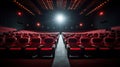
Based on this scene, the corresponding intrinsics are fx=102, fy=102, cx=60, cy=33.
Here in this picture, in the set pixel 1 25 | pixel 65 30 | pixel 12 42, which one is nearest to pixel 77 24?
pixel 65 30

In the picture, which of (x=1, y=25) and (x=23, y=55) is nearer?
(x=23, y=55)

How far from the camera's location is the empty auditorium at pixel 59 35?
3.95m

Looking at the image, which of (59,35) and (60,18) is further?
(60,18)

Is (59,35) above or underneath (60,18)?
underneath

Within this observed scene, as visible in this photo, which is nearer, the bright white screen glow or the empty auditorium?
the empty auditorium

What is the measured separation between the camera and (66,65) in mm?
3436

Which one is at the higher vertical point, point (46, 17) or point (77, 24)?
point (46, 17)

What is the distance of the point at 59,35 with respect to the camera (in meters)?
15.5

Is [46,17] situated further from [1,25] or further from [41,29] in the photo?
[1,25]

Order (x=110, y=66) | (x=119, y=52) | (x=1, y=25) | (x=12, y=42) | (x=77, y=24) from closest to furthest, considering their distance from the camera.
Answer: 1. (x=110, y=66)
2. (x=119, y=52)
3. (x=12, y=42)
4. (x=1, y=25)
5. (x=77, y=24)

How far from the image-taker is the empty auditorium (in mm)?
3949

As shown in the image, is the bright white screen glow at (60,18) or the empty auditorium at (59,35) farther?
the bright white screen glow at (60,18)

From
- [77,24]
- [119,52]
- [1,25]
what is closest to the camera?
[119,52]

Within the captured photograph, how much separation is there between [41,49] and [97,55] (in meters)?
2.29
